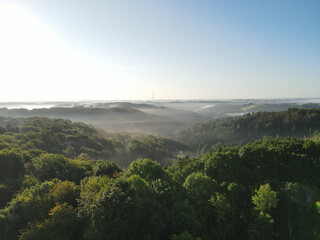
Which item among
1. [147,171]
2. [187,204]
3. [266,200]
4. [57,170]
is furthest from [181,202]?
[57,170]


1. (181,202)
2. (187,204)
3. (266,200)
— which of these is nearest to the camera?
(187,204)

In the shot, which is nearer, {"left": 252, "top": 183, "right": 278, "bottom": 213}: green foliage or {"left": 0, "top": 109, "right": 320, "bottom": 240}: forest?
{"left": 0, "top": 109, "right": 320, "bottom": 240}: forest

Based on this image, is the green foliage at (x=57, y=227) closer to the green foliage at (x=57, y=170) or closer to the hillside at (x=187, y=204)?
the hillside at (x=187, y=204)

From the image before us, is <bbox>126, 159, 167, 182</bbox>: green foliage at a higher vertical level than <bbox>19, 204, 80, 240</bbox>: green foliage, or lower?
higher

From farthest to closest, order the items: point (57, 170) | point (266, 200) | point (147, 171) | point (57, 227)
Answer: point (57, 170), point (147, 171), point (266, 200), point (57, 227)

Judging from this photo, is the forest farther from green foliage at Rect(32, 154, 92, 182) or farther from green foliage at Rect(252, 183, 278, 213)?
green foliage at Rect(32, 154, 92, 182)

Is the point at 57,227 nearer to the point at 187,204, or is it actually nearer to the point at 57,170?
the point at 187,204

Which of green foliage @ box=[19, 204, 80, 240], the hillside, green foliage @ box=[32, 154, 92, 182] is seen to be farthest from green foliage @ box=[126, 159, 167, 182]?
green foliage @ box=[32, 154, 92, 182]

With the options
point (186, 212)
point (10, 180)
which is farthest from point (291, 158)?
point (10, 180)

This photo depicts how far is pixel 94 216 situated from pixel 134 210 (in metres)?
5.62

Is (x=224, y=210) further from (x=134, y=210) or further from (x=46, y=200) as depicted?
(x=46, y=200)

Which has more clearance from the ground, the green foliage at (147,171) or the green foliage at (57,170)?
the green foliage at (147,171)

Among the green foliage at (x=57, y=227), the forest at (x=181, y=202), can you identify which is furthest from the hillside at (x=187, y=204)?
the forest at (x=181, y=202)

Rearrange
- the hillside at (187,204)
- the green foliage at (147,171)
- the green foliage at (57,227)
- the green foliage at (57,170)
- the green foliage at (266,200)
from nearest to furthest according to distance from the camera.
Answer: the green foliage at (57,227)
the hillside at (187,204)
the green foliage at (266,200)
the green foliage at (147,171)
the green foliage at (57,170)
